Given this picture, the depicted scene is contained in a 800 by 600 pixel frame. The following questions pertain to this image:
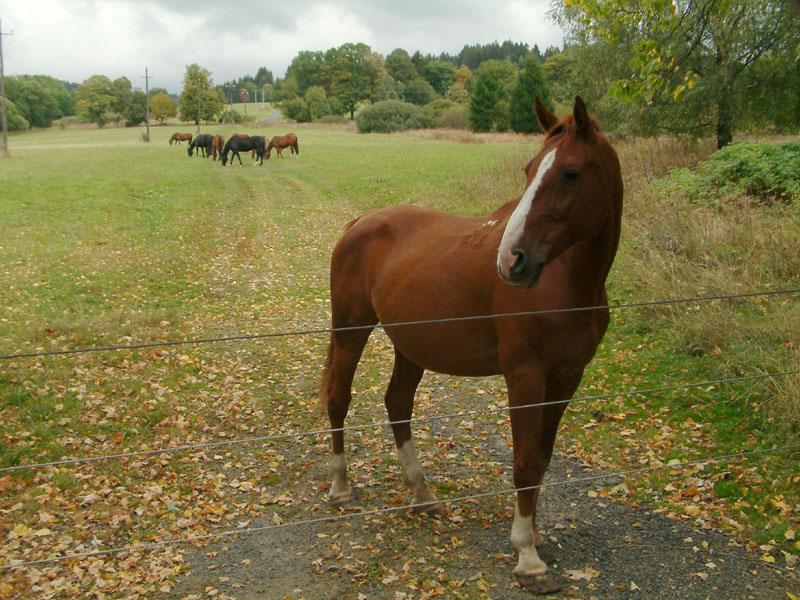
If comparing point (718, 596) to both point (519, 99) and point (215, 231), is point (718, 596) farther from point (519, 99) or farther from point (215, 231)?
point (519, 99)

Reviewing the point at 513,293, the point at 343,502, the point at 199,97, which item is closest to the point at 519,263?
the point at 513,293

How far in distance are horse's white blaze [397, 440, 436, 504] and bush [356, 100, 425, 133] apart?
60306 mm

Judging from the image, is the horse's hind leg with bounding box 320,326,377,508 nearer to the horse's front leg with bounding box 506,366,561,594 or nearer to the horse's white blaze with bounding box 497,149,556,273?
the horse's front leg with bounding box 506,366,561,594

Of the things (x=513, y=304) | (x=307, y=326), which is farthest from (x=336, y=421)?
(x=307, y=326)

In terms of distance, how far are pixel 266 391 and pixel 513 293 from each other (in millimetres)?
4488

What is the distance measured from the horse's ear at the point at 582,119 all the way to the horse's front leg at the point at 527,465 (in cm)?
143

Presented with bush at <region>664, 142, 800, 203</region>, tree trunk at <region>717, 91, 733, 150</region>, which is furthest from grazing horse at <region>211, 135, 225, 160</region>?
bush at <region>664, 142, 800, 203</region>

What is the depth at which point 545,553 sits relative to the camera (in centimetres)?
420

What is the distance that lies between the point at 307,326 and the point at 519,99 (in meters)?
44.8

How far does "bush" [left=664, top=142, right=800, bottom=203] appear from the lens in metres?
10.8

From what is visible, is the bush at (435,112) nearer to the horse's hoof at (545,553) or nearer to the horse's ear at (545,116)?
the horse's ear at (545,116)

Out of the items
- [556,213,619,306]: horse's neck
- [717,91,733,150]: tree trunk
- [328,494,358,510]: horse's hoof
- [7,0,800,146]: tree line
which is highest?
[7,0,800,146]: tree line

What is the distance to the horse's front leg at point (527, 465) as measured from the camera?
12.2 feet

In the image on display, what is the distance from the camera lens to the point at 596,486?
5.27 meters
